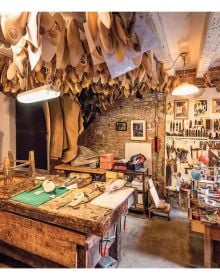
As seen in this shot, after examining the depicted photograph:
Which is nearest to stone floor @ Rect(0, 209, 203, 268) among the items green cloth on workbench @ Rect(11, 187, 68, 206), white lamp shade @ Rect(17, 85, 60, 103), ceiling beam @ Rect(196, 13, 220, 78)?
green cloth on workbench @ Rect(11, 187, 68, 206)

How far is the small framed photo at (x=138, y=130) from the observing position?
4.70 meters

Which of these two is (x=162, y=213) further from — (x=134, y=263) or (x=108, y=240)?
(x=108, y=240)

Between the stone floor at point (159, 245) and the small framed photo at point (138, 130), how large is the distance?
Answer: 5.55ft

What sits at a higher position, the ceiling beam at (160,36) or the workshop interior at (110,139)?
the ceiling beam at (160,36)

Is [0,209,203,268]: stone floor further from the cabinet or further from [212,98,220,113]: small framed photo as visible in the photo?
[212,98,220,113]: small framed photo

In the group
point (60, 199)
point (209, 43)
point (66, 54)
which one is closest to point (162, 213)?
point (60, 199)

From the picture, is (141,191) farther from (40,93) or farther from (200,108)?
(40,93)

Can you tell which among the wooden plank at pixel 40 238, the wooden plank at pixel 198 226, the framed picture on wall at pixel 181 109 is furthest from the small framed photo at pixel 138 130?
the wooden plank at pixel 40 238

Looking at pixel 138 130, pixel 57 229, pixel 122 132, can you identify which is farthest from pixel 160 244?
pixel 122 132

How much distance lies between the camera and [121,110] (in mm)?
4898

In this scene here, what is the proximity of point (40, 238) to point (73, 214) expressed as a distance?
0.50m

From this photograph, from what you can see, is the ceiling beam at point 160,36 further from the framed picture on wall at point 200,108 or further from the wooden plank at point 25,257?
the wooden plank at point 25,257

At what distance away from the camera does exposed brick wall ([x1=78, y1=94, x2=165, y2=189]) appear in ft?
15.1

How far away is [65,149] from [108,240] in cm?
269
